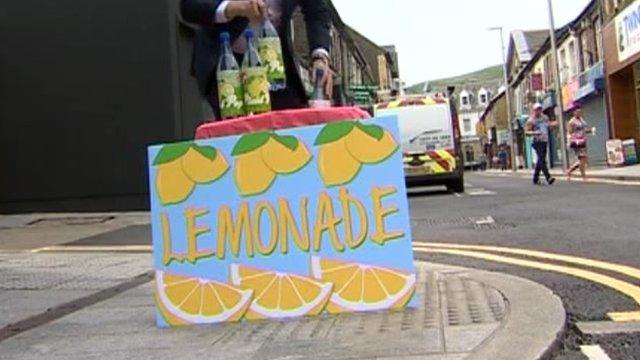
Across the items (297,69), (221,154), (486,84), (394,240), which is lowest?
(394,240)

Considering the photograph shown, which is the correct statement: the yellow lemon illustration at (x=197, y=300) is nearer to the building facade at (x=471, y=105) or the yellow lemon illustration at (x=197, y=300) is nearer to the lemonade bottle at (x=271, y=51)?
the lemonade bottle at (x=271, y=51)

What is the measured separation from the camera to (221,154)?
482 cm

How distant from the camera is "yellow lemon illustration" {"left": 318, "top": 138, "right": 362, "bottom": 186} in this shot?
15.4 feet

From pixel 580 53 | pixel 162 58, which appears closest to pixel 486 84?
pixel 580 53

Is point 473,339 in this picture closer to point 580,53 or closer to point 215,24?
point 215,24

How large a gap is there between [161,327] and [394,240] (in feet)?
4.86

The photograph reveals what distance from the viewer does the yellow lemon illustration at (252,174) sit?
478cm

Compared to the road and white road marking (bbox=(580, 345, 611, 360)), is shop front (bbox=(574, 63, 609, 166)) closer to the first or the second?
the road

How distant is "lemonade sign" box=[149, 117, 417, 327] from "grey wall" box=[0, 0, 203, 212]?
11.1 meters

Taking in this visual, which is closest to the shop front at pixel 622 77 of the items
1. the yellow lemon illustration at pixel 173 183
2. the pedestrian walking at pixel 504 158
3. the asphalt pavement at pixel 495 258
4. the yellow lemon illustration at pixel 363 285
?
the asphalt pavement at pixel 495 258

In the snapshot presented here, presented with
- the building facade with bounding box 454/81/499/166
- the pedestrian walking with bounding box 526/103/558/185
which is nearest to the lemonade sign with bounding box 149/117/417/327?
the pedestrian walking with bounding box 526/103/558/185

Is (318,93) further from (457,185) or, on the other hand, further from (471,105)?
(471,105)

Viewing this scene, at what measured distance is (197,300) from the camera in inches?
193

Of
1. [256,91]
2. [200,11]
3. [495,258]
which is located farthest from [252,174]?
[495,258]
